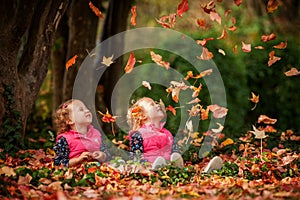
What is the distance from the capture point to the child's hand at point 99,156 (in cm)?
499

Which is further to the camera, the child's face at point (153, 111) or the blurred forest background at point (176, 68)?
the blurred forest background at point (176, 68)

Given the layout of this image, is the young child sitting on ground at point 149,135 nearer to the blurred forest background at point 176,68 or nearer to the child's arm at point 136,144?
the child's arm at point 136,144

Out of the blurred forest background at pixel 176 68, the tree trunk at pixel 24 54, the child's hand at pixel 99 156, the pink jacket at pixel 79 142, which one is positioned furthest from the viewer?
the blurred forest background at pixel 176 68

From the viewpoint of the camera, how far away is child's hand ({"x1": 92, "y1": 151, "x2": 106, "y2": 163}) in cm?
499

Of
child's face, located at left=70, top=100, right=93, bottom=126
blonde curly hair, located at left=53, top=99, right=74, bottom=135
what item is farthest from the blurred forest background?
child's face, located at left=70, top=100, right=93, bottom=126

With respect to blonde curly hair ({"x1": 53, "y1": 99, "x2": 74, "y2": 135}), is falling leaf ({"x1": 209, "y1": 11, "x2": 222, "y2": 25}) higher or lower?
higher

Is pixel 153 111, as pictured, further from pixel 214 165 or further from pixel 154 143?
pixel 214 165

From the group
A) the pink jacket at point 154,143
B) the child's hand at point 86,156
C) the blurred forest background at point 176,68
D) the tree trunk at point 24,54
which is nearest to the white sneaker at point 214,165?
the pink jacket at point 154,143

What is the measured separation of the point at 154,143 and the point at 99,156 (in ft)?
1.95

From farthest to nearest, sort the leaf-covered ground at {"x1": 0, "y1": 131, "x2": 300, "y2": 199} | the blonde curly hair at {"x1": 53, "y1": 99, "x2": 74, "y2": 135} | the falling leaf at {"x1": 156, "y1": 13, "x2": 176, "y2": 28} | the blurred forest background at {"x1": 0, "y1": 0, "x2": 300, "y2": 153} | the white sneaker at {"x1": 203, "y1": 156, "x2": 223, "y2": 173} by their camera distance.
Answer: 1. the blurred forest background at {"x1": 0, "y1": 0, "x2": 300, "y2": 153}
2. the falling leaf at {"x1": 156, "y1": 13, "x2": 176, "y2": 28}
3. the blonde curly hair at {"x1": 53, "y1": 99, "x2": 74, "y2": 135}
4. the white sneaker at {"x1": 203, "y1": 156, "x2": 223, "y2": 173}
5. the leaf-covered ground at {"x1": 0, "y1": 131, "x2": 300, "y2": 199}

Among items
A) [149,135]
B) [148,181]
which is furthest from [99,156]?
[148,181]

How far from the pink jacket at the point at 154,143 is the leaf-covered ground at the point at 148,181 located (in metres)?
0.44

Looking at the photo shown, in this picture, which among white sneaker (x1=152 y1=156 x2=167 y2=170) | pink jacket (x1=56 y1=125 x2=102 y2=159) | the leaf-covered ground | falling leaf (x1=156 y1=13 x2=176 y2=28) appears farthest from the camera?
falling leaf (x1=156 y1=13 x2=176 y2=28)

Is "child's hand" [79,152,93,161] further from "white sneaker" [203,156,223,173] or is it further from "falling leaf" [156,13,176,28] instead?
"falling leaf" [156,13,176,28]
